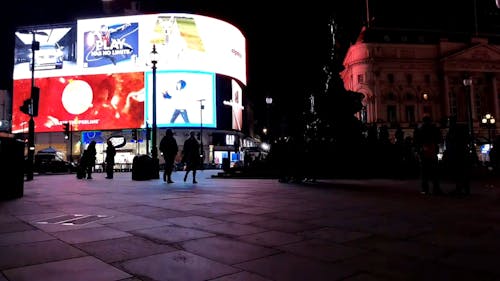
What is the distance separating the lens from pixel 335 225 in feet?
15.3

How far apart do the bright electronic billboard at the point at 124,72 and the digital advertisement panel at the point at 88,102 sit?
0.14 metres

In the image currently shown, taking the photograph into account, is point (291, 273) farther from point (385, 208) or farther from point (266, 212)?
point (385, 208)

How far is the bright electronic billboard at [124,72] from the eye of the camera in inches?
2170

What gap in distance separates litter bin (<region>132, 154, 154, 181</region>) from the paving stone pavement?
28.4 feet

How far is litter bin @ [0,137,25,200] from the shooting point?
7748mm

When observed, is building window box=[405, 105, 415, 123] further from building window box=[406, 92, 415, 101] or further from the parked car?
the parked car

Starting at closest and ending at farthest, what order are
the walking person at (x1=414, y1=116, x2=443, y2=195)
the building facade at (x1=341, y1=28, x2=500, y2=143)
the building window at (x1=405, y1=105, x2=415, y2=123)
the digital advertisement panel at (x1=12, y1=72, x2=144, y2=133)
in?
the walking person at (x1=414, y1=116, x2=443, y2=195) → the digital advertisement panel at (x1=12, y1=72, x2=144, y2=133) → the building facade at (x1=341, y1=28, x2=500, y2=143) → the building window at (x1=405, y1=105, x2=415, y2=123)

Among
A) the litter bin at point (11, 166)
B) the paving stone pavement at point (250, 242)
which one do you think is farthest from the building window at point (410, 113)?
the litter bin at point (11, 166)

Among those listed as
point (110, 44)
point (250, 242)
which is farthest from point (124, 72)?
point (250, 242)

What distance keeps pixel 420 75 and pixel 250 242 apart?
7391cm

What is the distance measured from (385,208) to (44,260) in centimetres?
481

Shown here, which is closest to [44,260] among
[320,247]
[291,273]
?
[291,273]

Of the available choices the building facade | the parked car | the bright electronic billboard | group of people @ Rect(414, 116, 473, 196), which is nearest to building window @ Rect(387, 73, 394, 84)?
the building facade

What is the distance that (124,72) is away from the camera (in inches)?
2211
